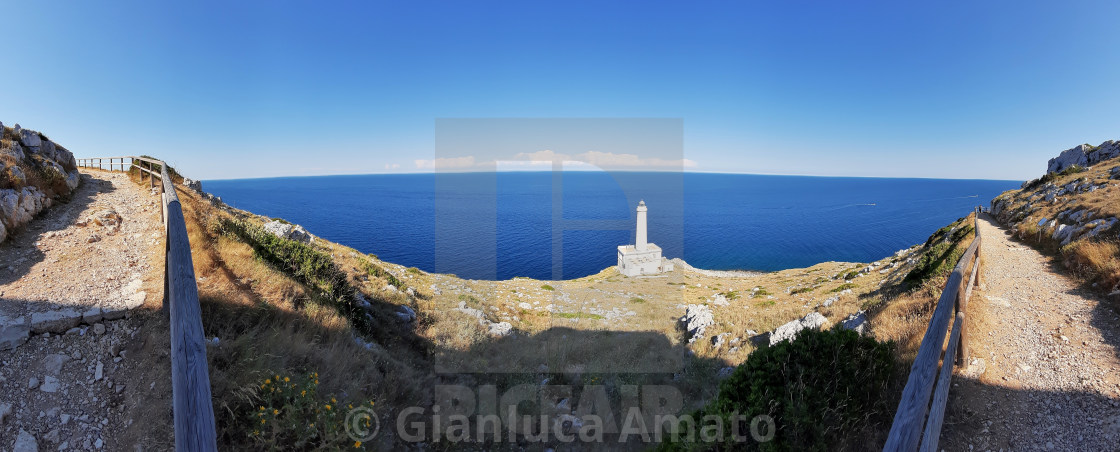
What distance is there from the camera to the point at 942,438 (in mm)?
4340

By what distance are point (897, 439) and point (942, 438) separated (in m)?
3.28

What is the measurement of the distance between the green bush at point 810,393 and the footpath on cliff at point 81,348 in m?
5.76

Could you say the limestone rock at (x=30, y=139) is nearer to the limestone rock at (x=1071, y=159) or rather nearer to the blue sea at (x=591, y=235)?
the blue sea at (x=591, y=235)

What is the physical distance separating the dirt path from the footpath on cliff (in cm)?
843

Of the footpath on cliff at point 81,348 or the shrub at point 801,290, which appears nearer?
the footpath on cliff at point 81,348

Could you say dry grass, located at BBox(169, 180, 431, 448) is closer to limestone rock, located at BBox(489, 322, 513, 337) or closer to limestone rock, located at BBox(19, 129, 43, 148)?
limestone rock, located at BBox(489, 322, 513, 337)

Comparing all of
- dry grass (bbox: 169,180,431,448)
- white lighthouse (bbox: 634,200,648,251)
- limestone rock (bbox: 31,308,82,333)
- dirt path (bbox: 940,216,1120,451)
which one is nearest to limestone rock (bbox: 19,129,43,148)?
dry grass (bbox: 169,180,431,448)

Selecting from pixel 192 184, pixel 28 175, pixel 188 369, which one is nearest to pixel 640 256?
pixel 192 184

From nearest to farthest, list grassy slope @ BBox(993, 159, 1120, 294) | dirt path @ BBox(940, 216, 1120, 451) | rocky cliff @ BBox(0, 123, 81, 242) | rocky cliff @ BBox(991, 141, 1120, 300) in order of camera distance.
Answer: dirt path @ BBox(940, 216, 1120, 451)
rocky cliff @ BBox(0, 123, 81, 242)
grassy slope @ BBox(993, 159, 1120, 294)
rocky cliff @ BBox(991, 141, 1120, 300)

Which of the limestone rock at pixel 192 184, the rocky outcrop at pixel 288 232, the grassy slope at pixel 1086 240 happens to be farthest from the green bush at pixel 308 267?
the grassy slope at pixel 1086 240

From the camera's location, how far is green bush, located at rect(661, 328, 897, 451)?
4.38 m

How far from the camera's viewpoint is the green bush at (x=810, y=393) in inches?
173

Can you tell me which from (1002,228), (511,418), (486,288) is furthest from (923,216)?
(511,418)

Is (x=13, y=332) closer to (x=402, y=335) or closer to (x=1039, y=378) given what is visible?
(x=402, y=335)
